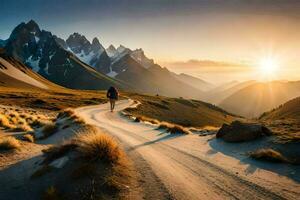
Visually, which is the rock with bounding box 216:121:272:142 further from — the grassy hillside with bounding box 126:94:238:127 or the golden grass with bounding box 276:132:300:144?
the grassy hillside with bounding box 126:94:238:127

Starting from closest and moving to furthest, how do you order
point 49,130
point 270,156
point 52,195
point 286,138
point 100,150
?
point 52,195 < point 100,150 < point 270,156 < point 286,138 < point 49,130

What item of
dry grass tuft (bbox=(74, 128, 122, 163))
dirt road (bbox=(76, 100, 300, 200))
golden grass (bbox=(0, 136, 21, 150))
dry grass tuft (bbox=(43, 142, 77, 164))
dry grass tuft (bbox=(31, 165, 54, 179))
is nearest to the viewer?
dirt road (bbox=(76, 100, 300, 200))

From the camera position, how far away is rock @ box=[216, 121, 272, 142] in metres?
18.1

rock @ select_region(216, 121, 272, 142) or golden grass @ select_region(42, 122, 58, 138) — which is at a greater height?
rock @ select_region(216, 121, 272, 142)

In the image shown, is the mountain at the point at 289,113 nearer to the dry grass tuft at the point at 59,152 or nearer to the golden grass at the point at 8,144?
the dry grass tuft at the point at 59,152

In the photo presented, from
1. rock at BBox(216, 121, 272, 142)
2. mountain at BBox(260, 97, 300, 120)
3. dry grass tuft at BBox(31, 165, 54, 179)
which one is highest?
mountain at BBox(260, 97, 300, 120)

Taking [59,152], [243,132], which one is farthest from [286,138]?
[59,152]

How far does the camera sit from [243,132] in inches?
727

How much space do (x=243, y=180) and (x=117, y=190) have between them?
15.5 ft

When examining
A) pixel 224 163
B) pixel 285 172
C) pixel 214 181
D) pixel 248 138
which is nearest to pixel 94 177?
pixel 214 181

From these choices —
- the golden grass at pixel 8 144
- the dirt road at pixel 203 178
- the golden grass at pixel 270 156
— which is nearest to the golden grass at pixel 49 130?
the golden grass at pixel 8 144

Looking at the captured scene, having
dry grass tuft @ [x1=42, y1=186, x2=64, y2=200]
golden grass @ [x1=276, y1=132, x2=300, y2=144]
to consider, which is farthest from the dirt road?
golden grass @ [x1=276, y1=132, x2=300, y2=144]

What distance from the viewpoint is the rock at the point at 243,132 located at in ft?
59.5

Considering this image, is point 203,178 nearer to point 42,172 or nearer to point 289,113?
point 42,172
